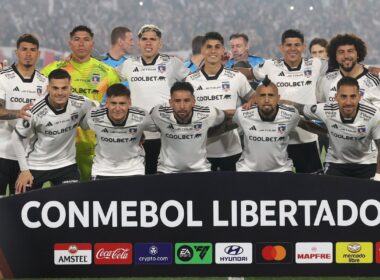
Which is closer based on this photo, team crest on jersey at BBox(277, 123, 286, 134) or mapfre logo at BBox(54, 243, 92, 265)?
mapfre logo at BBox(54, 243, 92, 265)

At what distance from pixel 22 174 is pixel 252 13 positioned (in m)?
23.5

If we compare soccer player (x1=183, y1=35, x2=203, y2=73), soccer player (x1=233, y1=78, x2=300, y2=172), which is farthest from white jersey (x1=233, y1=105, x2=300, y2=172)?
soccer player (x1=183, y1=35, x2=203, y2=73)

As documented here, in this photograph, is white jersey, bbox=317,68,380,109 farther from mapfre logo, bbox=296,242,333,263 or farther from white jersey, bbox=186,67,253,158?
mapfre logo, bbox=296,242,333,263

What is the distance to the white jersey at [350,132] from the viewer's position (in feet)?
17.9

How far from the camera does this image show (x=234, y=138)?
243 inches

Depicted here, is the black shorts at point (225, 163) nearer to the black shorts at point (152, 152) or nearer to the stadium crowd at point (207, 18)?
the black shorts at point (152, 152)

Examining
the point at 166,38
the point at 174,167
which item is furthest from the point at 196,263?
the point at 166,38

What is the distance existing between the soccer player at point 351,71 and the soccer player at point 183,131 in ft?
3.57

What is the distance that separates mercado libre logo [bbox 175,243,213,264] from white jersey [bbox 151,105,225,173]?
128 centimetres

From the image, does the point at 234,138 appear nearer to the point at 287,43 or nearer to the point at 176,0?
the point at 287,43

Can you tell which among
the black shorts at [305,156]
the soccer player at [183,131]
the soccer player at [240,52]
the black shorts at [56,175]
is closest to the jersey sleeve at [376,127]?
the black shorts at [305,156]

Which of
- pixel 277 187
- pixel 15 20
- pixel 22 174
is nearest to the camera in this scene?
pixel 277 187

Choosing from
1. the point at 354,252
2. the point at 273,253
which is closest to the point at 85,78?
the point at 273,253

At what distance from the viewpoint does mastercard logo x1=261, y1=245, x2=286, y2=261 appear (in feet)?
14.1
